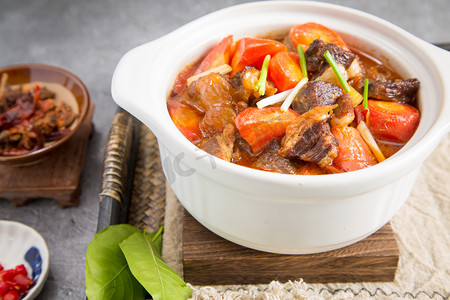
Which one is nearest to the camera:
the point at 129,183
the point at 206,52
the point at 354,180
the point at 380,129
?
the point at 354,180

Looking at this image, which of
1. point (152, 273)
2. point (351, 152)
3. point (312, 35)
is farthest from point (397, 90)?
point (152, 273)

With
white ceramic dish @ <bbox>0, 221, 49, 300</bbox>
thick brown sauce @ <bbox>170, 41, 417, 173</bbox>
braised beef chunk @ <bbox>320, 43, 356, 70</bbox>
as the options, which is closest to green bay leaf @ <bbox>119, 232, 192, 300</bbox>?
thick brown sauce @ <bbox>170, 41, 417, 173</bbox>

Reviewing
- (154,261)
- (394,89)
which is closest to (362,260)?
(394,89)

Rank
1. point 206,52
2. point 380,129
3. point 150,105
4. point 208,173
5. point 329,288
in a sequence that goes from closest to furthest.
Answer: point 208,173 < point 150,105 < point 380,129 < point 329,288 < point 206,52

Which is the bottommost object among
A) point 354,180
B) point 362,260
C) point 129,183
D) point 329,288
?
point 129,183

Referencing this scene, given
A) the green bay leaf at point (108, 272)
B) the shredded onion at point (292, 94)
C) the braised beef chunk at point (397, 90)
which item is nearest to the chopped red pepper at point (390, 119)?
the braised beef chunk at point (397, 90)

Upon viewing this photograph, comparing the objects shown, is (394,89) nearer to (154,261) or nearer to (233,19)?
(233,19)

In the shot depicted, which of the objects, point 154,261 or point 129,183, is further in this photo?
point 129,183
